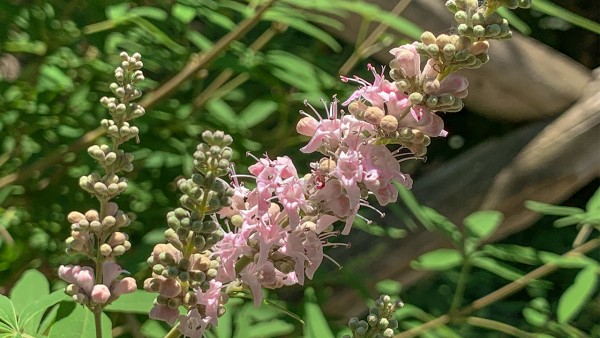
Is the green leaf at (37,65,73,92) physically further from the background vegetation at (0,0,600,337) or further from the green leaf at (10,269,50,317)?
the green leaf at (10,269,50,317)

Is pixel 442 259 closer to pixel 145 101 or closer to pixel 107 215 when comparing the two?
pixel 145 101

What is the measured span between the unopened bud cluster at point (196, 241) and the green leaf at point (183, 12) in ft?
2.04

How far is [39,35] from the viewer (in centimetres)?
122

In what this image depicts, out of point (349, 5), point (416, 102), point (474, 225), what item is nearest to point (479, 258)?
point (474, 225)

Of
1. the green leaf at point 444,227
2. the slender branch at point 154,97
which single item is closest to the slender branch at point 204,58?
the slender branch at point 154,97

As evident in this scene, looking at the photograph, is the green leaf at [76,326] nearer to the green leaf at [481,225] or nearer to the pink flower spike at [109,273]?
the pink flower spike at [109,273]

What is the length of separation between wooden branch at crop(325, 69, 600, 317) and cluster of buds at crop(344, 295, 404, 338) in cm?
115

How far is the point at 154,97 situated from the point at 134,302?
0.64 m

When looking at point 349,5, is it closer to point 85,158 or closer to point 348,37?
point 85,158

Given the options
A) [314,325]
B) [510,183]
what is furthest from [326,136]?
[510,183]

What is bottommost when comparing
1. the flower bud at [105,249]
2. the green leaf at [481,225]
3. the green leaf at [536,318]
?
the green leaf at [536,318]

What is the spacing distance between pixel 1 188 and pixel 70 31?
0.96ft

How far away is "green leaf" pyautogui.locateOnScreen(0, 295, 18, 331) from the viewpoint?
0.65 m

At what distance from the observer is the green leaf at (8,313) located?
65cm
